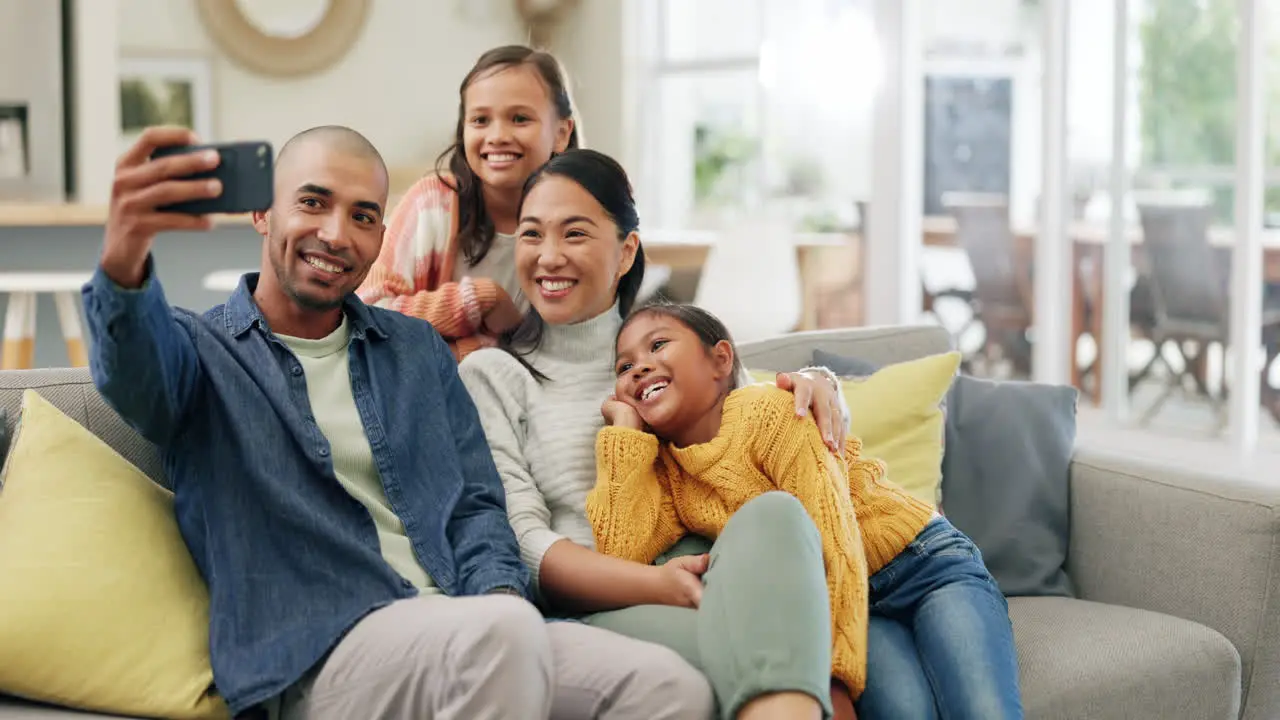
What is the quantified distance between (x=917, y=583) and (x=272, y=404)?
94cm

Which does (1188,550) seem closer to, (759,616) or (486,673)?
(759,616)

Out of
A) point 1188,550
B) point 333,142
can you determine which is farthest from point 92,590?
point 1188,550

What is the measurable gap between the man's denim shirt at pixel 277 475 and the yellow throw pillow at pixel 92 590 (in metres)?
0.04

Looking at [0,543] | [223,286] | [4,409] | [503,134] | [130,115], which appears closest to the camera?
[0,543]

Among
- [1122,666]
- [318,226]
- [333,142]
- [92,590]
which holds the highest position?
[333,142]

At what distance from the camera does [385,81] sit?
7750mm

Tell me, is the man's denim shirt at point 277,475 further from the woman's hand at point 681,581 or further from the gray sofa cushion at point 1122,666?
the gray sofa cushion at point 1122,666

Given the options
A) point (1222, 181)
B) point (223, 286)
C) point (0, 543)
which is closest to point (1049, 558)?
point (0, 543)

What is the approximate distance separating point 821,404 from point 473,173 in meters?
0.77

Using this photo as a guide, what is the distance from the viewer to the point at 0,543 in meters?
1.72

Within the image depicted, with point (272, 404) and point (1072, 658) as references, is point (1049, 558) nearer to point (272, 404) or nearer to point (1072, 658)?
point (1072, 658)

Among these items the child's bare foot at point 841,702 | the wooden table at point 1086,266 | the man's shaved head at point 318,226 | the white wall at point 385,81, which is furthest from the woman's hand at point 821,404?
the white wall at point 385,81

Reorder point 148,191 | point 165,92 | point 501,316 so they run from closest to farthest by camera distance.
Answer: point 148,191, point 501,316, point 165,92

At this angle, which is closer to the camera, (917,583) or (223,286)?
(917,583)
